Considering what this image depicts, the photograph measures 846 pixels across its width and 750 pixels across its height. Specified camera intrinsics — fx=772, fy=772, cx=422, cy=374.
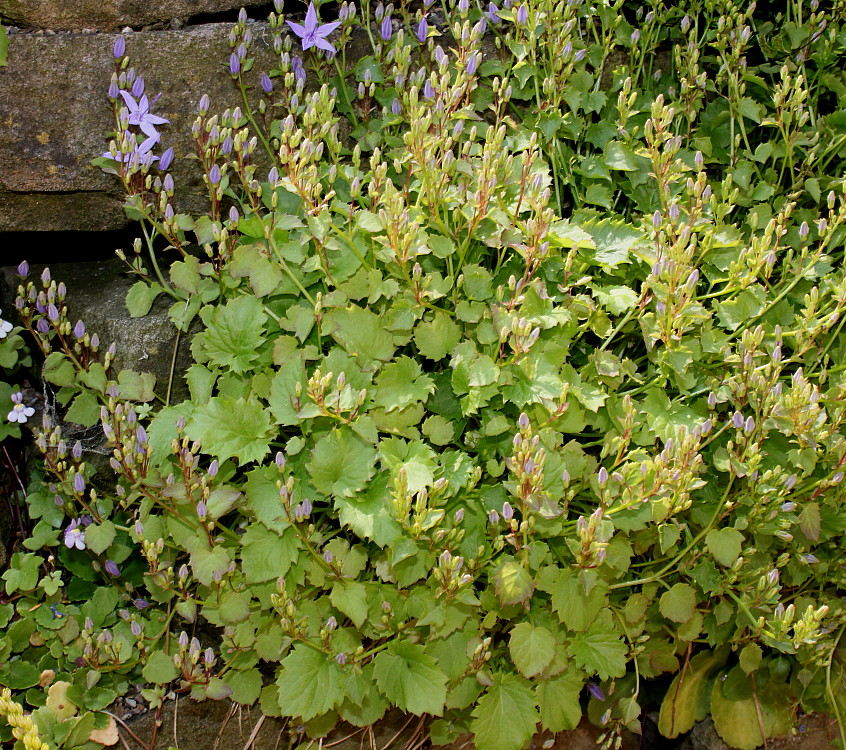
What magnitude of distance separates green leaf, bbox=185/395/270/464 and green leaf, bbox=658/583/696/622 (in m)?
1.24

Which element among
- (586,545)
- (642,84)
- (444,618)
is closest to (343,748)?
(444,618)

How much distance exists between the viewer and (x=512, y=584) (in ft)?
6.78

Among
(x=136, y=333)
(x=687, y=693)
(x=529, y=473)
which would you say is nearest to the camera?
(x=529, y=473)

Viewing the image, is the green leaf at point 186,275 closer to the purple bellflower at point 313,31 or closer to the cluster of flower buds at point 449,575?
the purple bellflower at point 313,31

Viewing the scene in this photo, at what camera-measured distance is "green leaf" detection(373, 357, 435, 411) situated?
2289 mm

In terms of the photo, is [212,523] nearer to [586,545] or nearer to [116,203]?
[586,545]

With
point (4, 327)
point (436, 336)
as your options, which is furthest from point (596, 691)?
point (4, 327)

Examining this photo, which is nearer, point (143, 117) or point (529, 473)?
point (529, 473)

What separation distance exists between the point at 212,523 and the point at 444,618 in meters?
0.71

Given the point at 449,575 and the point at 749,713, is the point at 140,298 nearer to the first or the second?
the point at 449,575

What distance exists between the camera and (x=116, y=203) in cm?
280

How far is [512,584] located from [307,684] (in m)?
0.64

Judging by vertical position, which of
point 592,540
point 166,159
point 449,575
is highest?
point 166,159

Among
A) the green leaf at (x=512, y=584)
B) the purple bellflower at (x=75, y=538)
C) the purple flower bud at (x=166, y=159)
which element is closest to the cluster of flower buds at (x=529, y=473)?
the green leaf at (x=512, y=584)
